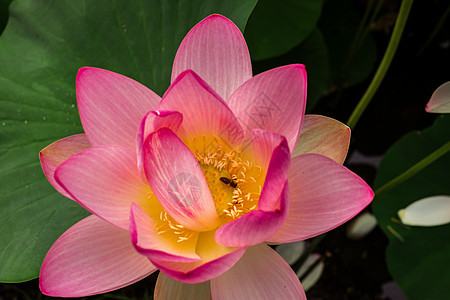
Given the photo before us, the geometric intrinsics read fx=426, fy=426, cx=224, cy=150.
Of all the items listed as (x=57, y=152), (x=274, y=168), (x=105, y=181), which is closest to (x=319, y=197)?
(x=274, y=168)

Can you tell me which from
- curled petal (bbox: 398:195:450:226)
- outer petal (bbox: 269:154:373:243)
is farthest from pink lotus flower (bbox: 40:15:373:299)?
curled petal (bbox: 398:195:450:226)

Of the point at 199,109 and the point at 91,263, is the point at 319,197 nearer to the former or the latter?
the point at 199,109

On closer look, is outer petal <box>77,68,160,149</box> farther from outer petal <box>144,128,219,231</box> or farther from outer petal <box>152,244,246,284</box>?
outer petal <box>152,244,246,284</box>

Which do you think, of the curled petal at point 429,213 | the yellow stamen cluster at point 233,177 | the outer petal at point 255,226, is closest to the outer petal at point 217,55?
the yellow stamen cluster at point 233,177

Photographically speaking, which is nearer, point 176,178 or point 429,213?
point 176,178

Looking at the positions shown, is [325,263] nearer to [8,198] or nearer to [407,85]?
[407,85]
